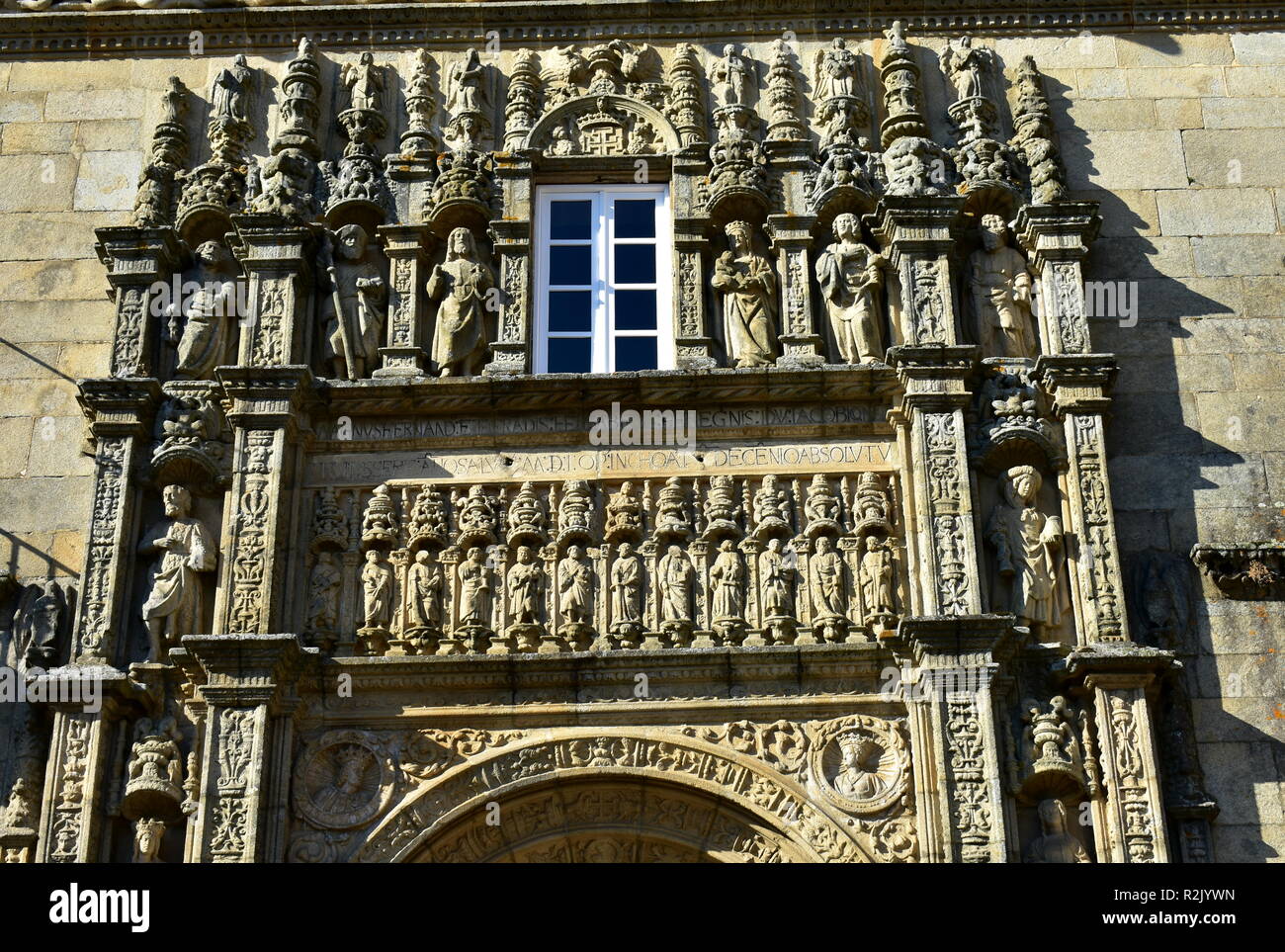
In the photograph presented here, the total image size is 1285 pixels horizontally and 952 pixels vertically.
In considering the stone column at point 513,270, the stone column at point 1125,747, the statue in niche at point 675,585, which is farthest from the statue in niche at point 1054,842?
the stone column at point 513,270

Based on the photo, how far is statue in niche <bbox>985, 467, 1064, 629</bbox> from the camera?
13.1m

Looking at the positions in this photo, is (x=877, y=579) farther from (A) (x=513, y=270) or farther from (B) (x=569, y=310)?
(A) (x=513, y=270)

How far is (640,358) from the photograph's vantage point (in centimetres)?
1442

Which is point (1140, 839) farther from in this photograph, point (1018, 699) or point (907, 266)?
point (907, 266)

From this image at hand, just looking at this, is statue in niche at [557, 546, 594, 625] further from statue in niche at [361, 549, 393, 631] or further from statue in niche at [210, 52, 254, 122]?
statue in niche at [210, 52, 254, 122]

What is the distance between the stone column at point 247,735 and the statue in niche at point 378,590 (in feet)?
1.85

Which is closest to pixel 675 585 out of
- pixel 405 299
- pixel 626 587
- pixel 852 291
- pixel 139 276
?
pixel 626 587

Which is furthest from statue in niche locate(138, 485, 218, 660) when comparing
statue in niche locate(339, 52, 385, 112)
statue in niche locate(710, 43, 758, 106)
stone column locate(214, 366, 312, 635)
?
statue in niche locate(710, 43, 758, 106)

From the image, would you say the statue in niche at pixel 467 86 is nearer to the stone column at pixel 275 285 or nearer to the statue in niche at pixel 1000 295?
the stone column at pixel 275 285

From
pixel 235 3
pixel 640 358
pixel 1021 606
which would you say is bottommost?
pixel 1021 606

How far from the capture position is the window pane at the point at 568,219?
49.0 ft

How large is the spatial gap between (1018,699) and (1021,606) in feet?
2.09

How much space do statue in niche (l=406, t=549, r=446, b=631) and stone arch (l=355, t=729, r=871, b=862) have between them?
101 centimetres
